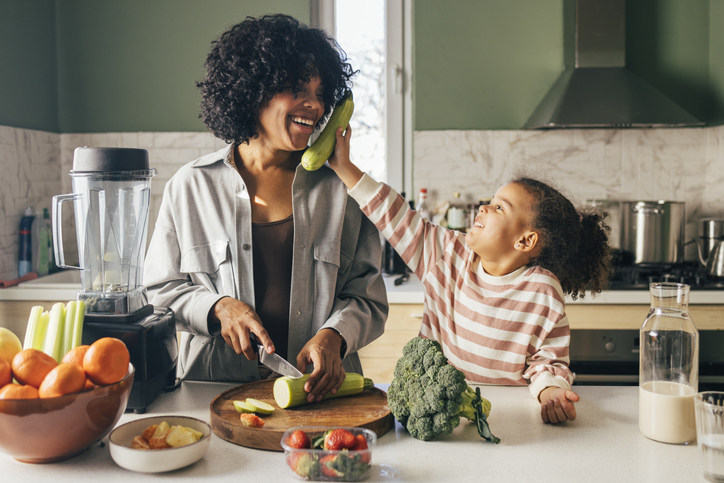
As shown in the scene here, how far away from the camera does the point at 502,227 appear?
5.01ft

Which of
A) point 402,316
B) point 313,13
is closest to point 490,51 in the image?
point 313,13

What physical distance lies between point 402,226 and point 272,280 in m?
0.37

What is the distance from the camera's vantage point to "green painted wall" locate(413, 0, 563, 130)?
10.4 ft

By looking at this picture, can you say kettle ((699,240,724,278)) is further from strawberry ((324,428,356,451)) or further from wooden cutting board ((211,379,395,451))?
strawberry ((324,428,356,451))

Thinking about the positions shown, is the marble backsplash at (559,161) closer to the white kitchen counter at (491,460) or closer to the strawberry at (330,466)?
the white kitchen counter at (491,460)

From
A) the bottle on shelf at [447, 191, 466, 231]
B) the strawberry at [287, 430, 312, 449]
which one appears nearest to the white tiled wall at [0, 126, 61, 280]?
the bottle on shelf at [447, 191, 466, 231]

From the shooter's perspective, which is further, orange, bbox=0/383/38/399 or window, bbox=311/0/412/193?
window, bbox=311/0/412/193

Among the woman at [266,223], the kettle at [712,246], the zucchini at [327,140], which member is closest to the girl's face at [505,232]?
the woman at [266,223]

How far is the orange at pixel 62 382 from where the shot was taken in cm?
91

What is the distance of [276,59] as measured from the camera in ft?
4.62

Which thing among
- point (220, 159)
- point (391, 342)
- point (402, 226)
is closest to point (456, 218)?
point (391, 342)

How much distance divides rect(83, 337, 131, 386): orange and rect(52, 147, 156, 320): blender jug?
233mm

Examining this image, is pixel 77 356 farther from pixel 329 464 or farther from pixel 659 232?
pixel 659 232

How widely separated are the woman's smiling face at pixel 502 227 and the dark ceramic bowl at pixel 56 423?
2.98 feet
